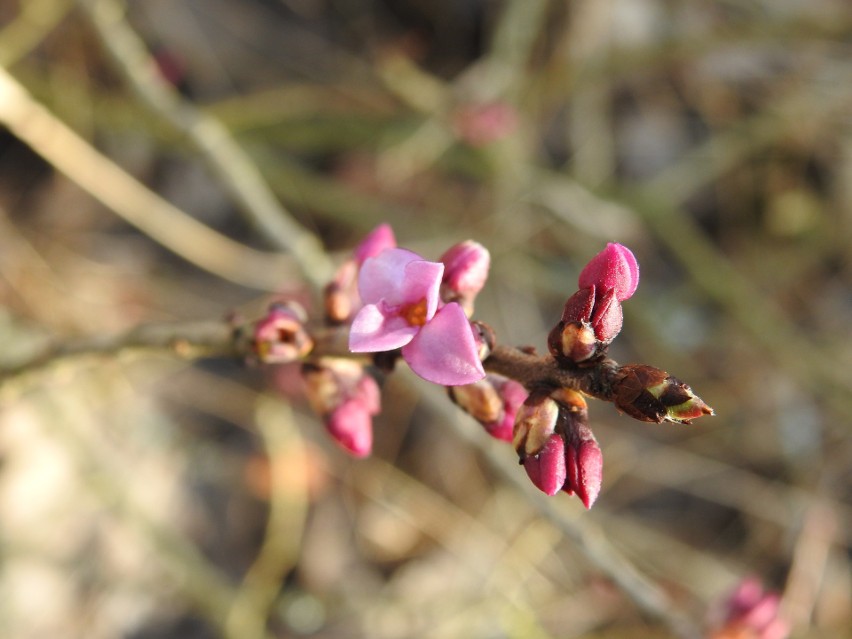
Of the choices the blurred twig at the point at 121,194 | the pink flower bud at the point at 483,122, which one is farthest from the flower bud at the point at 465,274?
the pink flower bud at the point at 483,122

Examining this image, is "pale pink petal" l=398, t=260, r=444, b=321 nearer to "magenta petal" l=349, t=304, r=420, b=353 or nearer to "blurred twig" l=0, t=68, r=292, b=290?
"magenta petal" l=349, t=304, r=420, b=353

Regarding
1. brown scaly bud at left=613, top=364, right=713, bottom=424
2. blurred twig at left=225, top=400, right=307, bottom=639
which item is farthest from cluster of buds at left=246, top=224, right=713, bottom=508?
blurred twig at left=225, top=400, right=307, bottom=639

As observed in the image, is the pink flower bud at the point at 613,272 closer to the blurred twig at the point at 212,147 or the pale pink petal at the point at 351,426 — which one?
the pale pink petal at the point at 351,426

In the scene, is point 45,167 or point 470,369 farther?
point 45,167

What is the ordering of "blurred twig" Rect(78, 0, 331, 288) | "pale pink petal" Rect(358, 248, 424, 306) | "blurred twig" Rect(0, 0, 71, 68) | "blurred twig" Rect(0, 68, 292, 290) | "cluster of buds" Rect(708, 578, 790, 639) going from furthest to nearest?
"blurred twig" Rect(0, 0, 71, 68) → "blurred twig" Rect(0, 68, 292, 290) → "blurred twig" Rect(78, 0, 331, 288) → "cluster of buds" Rect(708, 578, 790, 639) → "pale pink petal" Rect(358, 248, 424, 306)

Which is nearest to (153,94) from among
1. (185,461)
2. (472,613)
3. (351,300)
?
(351,300)

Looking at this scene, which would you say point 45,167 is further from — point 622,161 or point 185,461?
point 622,161
